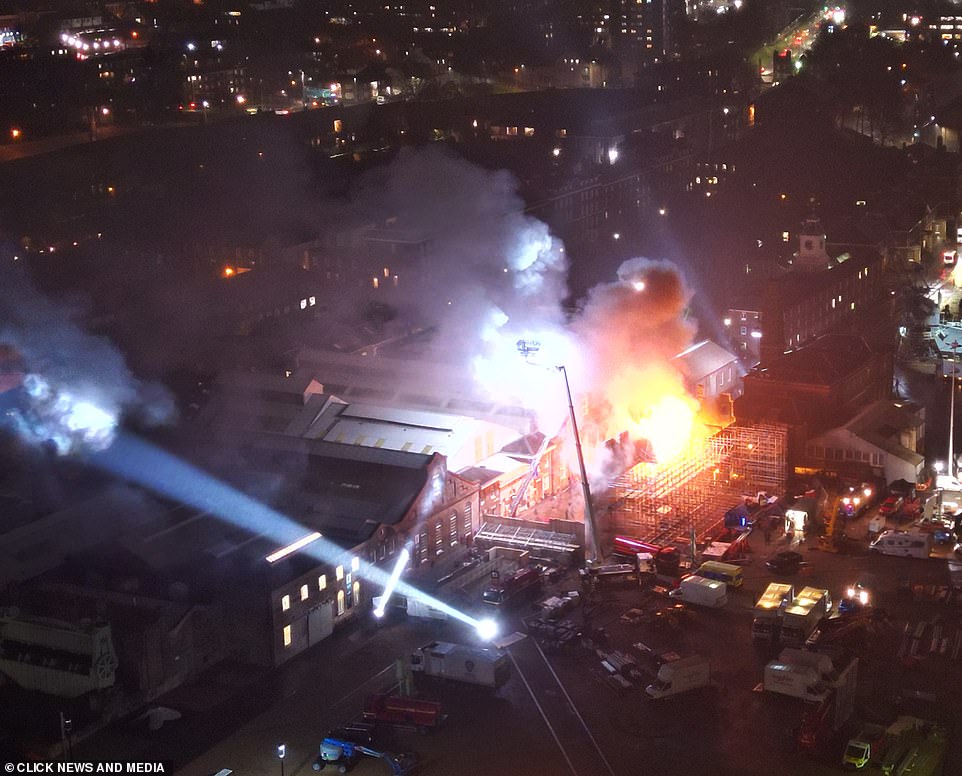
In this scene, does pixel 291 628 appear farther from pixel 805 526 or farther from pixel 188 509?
pixel 805 526

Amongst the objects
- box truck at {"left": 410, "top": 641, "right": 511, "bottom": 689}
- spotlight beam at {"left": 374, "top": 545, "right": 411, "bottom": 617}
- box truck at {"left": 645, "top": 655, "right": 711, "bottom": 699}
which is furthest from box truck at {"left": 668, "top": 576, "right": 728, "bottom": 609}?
spotlight beam at {"left": 374, "top": 545, "right": 411, "bottom": 617}

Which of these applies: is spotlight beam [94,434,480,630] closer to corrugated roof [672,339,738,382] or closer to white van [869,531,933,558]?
white van [869,531,933,558]

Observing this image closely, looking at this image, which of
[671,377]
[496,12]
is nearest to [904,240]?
[671,377]

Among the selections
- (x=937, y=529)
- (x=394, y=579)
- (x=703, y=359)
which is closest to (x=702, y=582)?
(x=394, y=579)

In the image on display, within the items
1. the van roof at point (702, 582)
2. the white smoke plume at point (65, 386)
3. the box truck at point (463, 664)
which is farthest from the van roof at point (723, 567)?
the white smoke plume at point (65, 386)

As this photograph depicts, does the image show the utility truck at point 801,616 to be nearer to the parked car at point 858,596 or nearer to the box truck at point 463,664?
the parked car at point 858,596

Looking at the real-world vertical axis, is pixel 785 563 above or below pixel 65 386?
below

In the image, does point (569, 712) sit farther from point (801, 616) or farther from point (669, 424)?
point (669, 424)
